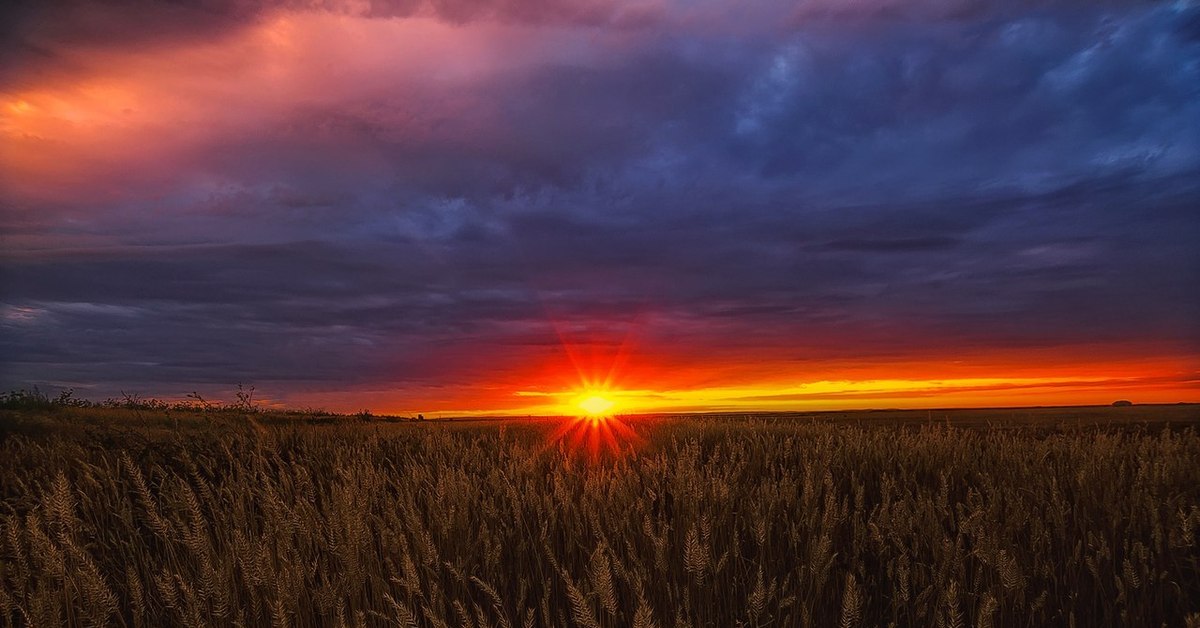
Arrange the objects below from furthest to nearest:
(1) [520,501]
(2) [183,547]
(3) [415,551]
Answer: (2) [183,547]
(1) [520,501]
(3) [415,551]

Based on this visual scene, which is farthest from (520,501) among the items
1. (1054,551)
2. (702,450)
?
(702,450)

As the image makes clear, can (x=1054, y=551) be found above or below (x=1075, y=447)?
below

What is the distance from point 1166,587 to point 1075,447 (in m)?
4.60

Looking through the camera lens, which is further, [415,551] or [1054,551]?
[1054,551]

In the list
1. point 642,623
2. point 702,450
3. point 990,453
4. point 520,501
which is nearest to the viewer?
point 642,623

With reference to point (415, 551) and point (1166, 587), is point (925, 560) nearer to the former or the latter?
point (1166, 587)

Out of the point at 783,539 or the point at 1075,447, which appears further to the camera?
the point at 1075,447

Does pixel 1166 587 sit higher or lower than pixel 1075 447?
lower

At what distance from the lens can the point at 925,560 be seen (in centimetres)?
462

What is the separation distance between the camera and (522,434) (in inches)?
471

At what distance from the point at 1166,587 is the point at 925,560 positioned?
149 centimetres

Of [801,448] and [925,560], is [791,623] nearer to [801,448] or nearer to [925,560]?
[925,560]

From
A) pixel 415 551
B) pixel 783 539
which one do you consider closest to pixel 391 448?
pixel 415 551

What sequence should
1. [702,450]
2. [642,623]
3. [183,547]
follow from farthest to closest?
[702,450] → [183,547] → [642,623]
